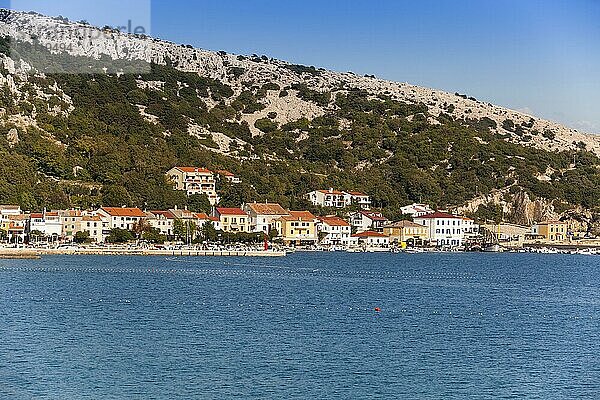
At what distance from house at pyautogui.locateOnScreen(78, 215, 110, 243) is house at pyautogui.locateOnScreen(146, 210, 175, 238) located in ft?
11.1

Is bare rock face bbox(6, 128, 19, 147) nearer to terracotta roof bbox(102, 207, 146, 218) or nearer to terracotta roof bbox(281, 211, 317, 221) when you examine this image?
terracotta roof bbox(102, 207, 146, 218)

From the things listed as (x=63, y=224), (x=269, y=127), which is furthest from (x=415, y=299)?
(x=269, y=127)

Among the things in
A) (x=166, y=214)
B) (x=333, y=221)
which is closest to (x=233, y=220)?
(x=166, y=214)

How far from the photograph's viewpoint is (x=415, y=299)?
109 feet

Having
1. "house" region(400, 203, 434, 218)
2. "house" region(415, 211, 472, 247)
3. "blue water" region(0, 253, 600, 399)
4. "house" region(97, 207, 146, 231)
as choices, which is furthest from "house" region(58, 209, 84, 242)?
"house" region(400, 203, 434, 218)

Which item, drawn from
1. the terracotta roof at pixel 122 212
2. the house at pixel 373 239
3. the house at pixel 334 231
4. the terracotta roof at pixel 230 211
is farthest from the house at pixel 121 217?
the house at pixel 373 239

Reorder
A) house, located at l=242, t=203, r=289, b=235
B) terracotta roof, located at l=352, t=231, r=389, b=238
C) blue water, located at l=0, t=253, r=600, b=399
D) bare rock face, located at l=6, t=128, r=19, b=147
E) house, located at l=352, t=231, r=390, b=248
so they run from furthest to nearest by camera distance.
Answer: terracotta roof, located at l=352, t=231, r=389, b=238 → house, located at l=352, t=231, r=390, b=248 → bare rock face, located at l=6, t=128, r=19, b=147 → house, located at l=242, t=203, r=289, b=235 → blue water, located at l=0, t=253, r=600, b=399

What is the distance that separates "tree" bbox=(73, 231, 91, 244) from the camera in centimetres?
6600

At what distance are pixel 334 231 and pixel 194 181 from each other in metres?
12.0

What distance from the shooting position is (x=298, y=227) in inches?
3022

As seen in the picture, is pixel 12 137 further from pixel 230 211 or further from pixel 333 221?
pixel 333 221

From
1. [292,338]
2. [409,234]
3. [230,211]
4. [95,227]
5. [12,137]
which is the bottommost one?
[292,338]

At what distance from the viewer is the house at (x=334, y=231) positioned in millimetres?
78438

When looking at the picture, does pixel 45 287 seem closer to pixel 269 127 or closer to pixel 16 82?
pixel 16 82
